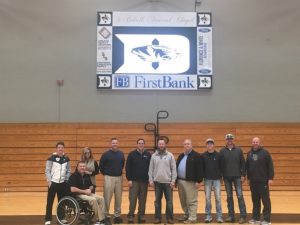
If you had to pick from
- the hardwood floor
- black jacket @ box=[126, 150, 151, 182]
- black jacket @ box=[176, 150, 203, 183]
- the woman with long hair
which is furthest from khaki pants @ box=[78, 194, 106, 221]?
black jacket @ box=[176, 150, 203, 183]

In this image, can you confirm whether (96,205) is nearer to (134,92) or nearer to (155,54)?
(134,92)

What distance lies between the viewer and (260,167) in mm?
7914

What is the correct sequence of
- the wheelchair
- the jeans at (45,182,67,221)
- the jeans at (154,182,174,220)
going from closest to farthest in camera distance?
the wheelchair
the jeans at (45,182,67,221)
the jeans at (154,182,174,220)

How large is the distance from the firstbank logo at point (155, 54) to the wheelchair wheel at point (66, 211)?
5.85 meters

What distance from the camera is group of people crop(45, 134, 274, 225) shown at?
7.70 metres

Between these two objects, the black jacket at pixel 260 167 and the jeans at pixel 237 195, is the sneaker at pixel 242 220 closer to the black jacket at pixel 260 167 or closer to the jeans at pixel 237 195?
the jeans at pixel 237 195

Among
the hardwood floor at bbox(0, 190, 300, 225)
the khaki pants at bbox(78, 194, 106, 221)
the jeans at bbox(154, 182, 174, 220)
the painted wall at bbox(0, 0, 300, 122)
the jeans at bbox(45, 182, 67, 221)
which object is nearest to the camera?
the khaki pants at bbox(78, 194, 106, 221)

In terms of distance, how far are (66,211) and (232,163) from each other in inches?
126

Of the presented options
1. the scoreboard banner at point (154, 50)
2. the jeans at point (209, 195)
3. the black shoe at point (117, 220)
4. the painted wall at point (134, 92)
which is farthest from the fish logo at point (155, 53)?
the black shoe at point (117, 220)

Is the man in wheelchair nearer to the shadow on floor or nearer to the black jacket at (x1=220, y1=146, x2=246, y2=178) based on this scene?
the shadow on floor

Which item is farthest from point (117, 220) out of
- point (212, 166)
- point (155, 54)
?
point (155, 54)

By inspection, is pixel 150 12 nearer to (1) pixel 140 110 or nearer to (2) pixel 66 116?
(1) pixel 140 110

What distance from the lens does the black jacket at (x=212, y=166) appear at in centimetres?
805

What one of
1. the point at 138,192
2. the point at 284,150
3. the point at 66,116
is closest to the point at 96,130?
the point at 66,116
